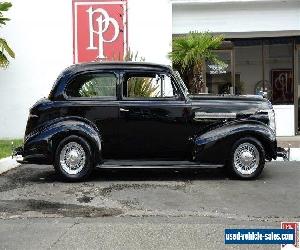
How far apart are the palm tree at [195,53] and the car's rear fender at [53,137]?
6.17 m

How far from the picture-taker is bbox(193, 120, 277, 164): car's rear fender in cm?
885

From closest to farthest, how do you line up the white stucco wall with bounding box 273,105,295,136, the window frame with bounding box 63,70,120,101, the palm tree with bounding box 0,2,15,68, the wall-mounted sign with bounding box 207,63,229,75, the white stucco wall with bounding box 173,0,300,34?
the window frame with bounding box 63,70,120,101, the palm tree with bounding box 0,2,15,68, the white stucco wall with bounding box 173,0,300,34, the white stucco wall with bounding box 273,105,295,136, the wall-mounted sign with bounding box 207,63,229,75

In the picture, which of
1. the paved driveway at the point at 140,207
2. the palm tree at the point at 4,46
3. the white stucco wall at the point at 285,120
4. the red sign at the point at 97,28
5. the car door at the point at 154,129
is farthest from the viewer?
the white stucco wall at the point at 285,120

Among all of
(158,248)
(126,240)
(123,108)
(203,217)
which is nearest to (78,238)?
(126,240)

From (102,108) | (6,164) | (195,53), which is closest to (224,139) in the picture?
(102,108)

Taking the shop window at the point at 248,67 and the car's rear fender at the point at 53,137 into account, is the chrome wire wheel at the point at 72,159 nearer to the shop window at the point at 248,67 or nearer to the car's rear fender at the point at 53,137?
the car's rear fender at the point at 53,137

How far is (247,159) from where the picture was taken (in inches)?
352

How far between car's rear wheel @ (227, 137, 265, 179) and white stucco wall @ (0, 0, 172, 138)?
696 centimetres

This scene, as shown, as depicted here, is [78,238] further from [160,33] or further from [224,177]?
[160,33]

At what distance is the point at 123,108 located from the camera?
8945mm

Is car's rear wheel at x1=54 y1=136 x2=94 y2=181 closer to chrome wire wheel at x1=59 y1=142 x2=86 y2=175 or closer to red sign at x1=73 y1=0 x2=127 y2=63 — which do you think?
chrome wire wheel at x1=59 y1=142 x2=86 y2=175

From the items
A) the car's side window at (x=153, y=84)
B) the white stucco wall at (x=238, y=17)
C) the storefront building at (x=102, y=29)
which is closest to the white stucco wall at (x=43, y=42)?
the storefront building at (x=102, y=29)

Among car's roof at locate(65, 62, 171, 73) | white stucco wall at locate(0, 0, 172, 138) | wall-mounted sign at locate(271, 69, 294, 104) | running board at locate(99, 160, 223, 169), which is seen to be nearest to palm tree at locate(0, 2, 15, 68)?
white stucco wall at locate(0, 0, 172, 138)

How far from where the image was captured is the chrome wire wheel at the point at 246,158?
29.2 ft
